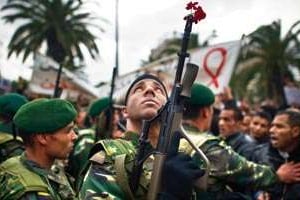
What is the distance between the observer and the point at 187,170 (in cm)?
220

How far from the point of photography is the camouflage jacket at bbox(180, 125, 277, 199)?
Answer: 3.26 m

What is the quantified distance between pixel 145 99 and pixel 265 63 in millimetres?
23741

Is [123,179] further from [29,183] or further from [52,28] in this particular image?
[52,28]

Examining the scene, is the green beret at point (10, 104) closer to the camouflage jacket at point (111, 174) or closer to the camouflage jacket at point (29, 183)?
the camouflage jacket at point (29, 183)

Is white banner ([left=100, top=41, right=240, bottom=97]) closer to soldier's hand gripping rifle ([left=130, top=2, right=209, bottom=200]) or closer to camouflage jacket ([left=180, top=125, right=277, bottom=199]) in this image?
camouflage jacket ([left=180, top=125, right=277, bottom=199])

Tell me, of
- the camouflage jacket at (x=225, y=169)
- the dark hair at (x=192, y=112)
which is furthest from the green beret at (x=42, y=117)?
the dark hair at (x=192, y=112)

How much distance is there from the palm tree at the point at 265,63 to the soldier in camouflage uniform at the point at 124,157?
22593mm

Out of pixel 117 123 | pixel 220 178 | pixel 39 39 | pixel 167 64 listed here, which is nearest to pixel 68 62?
pixel 39 39

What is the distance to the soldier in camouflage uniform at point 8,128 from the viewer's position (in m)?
3.92

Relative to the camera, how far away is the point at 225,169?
326 centimetres

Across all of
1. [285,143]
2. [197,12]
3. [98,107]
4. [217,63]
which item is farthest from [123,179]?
[217,63]

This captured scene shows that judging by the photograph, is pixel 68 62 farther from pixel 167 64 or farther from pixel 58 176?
pixel 58 176

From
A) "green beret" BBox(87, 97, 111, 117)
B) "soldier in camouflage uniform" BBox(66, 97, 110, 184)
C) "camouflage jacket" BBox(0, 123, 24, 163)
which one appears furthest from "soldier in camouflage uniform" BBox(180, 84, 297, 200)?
"green beret" BBox(87, 97, 111, 117)

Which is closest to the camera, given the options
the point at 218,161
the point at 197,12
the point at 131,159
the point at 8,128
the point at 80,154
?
the point at 197,12
